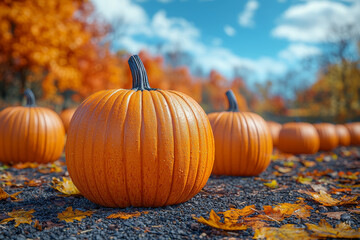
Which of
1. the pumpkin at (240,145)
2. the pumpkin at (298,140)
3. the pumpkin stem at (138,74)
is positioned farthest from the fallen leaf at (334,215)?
the pumpkin at (298,140)

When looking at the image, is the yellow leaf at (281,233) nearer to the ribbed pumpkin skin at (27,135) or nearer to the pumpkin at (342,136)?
the ribbed pumpkin skin at (27,135)

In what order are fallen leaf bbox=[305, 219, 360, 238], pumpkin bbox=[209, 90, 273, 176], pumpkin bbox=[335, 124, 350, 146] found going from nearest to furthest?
A: fallen leaf bbox=[305, 219, 360, 238] < pumpkin bbox=[209, 90, 273, 176] < pumpkin bbox=[335, 124, 350, 146]

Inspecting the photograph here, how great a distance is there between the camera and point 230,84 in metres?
65.6


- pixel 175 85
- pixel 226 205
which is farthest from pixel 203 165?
pixel 175 85

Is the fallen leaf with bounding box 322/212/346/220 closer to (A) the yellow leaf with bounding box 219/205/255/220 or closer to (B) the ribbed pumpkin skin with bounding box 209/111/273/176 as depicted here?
(A) the yellow leaf with bounding box 219/205/255/220

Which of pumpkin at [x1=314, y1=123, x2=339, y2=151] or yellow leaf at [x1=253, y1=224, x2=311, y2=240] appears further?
pumpkin at [x1=314, y1=123, x2=339, y2=151]

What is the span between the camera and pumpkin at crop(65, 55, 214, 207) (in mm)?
2455

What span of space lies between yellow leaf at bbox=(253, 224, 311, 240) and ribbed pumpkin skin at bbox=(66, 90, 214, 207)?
83cm

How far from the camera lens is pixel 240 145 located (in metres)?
4.32

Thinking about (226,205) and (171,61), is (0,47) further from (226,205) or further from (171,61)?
(171,61)

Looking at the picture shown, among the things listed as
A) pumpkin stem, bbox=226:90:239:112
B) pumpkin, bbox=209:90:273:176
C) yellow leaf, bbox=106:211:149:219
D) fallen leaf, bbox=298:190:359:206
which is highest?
pumpkin stem, bbox=226:90:239:112

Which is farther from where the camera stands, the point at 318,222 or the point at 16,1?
the point at 16,1

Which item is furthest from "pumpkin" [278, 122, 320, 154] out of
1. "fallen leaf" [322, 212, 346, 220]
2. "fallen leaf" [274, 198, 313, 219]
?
"fallen leaf" [322, 212, 346, 220]

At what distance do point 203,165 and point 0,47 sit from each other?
12090mm
